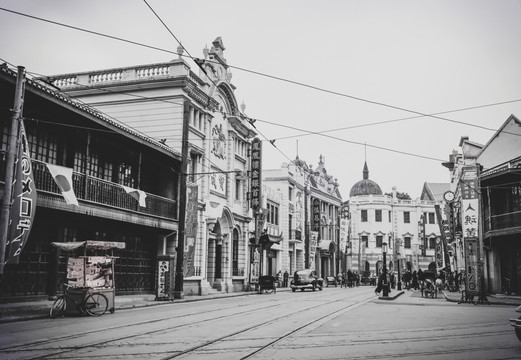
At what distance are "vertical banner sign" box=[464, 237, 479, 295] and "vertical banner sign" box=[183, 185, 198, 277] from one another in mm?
13855

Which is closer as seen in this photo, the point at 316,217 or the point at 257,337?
the point at 257,337

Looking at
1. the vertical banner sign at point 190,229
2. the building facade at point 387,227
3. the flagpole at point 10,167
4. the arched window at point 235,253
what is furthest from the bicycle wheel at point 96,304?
the building facade at point 387,227

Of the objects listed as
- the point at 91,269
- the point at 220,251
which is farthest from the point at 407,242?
the point at 91,269

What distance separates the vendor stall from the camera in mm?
15875

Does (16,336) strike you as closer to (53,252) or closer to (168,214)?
(53,252)

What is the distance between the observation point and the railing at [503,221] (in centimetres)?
2993

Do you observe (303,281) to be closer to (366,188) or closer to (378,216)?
(378,216)

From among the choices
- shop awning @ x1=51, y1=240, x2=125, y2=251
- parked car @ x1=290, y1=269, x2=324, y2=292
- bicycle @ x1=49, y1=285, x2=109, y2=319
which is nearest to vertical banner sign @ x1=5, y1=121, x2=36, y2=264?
shop awning @ x1=51, y1=240, x2=125, y2=251

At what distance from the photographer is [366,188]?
88.0 meters

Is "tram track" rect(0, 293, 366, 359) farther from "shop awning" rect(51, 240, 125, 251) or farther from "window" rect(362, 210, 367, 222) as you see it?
"window" rect(362, 210, 367, 222)

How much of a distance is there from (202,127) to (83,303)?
17819mm

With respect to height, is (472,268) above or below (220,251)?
below

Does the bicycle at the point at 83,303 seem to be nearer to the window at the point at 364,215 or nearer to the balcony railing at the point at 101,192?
the balcony railing at the point at 101,192

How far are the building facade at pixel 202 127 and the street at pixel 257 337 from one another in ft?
45.2
